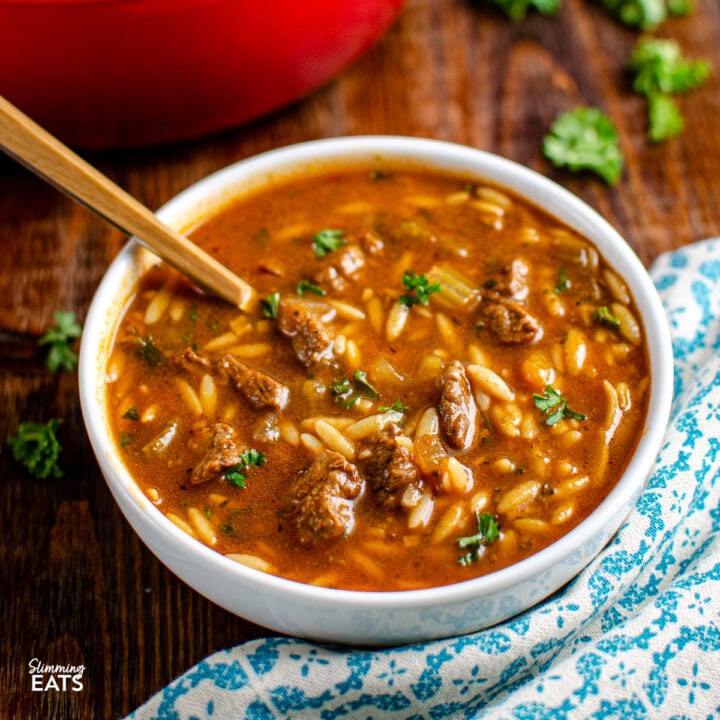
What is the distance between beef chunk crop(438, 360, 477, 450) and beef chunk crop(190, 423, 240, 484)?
73cm

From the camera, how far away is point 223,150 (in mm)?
5254

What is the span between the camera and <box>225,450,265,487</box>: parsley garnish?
3.50 metres

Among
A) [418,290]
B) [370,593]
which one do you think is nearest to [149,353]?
[418,290]

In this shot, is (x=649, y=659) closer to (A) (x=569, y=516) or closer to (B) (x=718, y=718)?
(B) (x=718, y=718)

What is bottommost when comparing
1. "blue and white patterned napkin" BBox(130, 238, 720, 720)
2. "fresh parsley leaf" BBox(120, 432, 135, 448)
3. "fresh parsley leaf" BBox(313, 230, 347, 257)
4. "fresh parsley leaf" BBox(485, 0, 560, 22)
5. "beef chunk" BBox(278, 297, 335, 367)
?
"blue and white patterned napkin" BBox(130, 238, 720, 720)

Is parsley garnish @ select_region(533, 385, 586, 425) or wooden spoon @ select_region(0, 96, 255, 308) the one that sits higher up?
wooden spoon @ select_region(0, 96, 255, 308)

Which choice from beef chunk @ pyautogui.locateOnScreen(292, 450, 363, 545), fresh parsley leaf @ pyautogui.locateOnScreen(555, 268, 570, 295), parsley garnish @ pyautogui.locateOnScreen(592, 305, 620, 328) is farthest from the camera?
fresh parsley leaf @ pyautogui.locateOnScreen(555, 268, 570, 295)

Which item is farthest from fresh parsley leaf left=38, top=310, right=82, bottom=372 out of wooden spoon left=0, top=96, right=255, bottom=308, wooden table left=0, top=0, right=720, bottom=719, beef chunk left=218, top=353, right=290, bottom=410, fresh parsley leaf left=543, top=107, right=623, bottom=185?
fresh parsley leaf left=543, top=107, right=623, bottom=185

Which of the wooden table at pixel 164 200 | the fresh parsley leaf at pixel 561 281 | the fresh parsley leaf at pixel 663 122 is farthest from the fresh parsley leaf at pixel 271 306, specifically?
the fresh parsley leaf at pixel 663 122

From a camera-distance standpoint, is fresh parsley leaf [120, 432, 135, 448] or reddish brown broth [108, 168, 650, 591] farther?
fresh parsley leaf [120, 432, 135, 448]

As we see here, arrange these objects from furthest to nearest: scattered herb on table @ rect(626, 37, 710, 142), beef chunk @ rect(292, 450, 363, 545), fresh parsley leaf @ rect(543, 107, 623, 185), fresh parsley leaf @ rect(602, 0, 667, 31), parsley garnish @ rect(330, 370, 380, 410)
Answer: fresh parsley leaf @ rect(602, 0, 667, 31)
scattered herb on table @ rect(626, 37, 710, 142)
fresh parsley leaf @ rect(543, 107, 623, 185)
parsley garnish @ rect(330, 370, 380, 410)
beef chunk @ rect(292, 450, 363, 545)

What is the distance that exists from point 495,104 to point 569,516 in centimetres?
276

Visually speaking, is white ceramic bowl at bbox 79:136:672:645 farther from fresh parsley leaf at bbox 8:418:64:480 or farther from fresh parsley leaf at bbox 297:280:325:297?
fresh parsley leaf at bbox 297:280:325:297

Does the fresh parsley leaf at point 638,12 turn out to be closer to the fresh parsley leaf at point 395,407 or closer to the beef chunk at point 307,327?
the beef chunk at point 307,327
